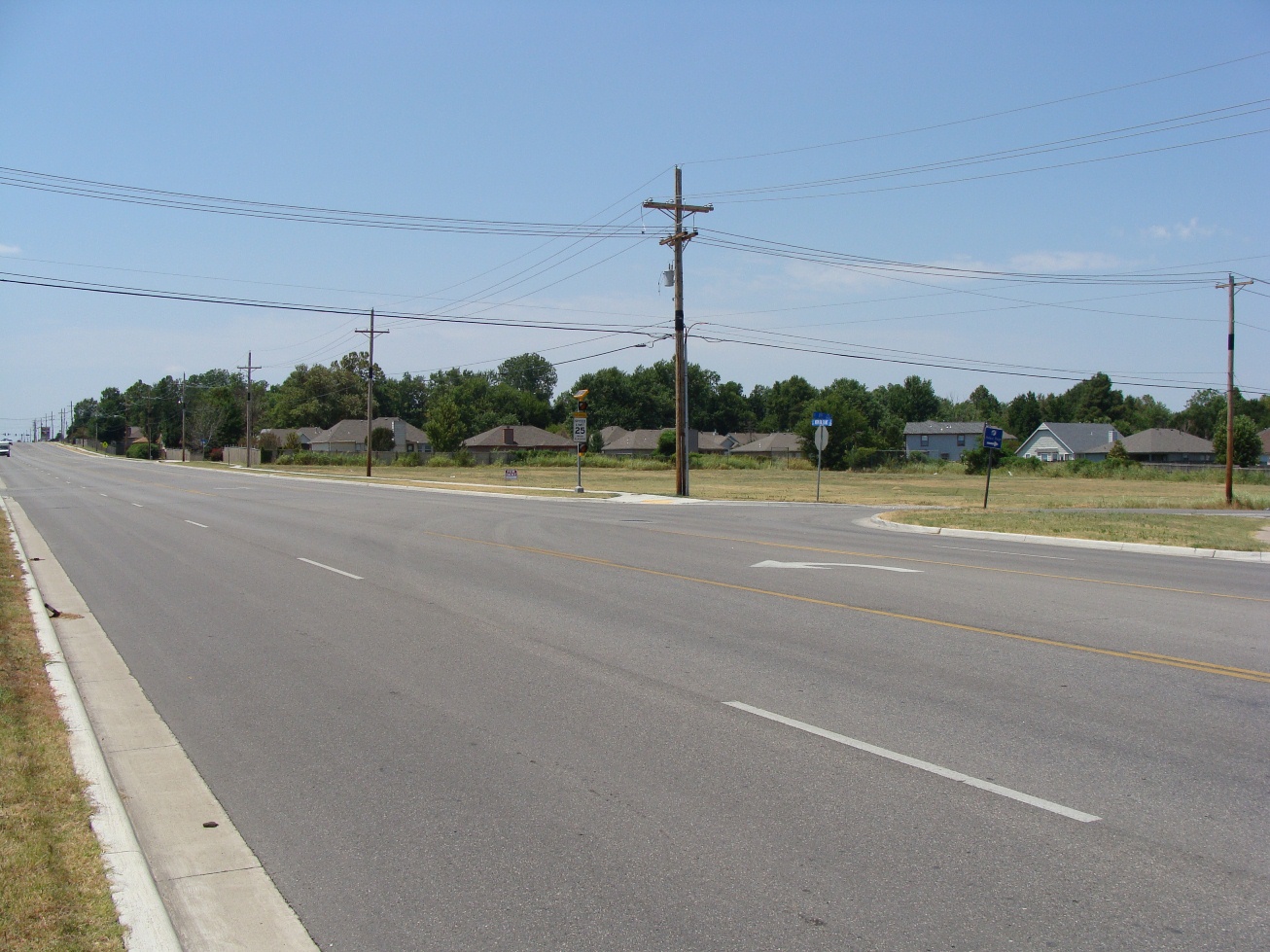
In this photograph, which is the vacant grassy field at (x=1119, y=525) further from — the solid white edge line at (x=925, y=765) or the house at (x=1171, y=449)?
the house at (x=1171, y=449)

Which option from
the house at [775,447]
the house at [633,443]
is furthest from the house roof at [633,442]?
the house at [775,447]

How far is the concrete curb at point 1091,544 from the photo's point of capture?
63.7 feet

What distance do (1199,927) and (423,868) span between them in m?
3.34

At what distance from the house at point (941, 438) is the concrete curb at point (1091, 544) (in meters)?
108

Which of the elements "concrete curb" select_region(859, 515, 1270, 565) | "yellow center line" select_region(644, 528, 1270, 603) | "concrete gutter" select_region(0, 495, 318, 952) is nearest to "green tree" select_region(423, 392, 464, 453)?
"concrete curb" select_region(859, 515, 1270, 565)

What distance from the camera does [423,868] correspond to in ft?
15.4

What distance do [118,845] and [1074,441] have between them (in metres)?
122

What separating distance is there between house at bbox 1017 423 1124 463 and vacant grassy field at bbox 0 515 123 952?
116950 millimetres

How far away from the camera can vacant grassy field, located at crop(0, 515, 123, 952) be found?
3.90 metres

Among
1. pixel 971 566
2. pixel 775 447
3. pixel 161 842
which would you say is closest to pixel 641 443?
pixel 775 447

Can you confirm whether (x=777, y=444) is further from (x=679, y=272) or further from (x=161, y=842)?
(x=161, y=842)

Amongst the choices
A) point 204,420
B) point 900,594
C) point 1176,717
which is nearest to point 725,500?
point 900,594

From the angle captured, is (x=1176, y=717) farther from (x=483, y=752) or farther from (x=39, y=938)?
(x=39, y=938)

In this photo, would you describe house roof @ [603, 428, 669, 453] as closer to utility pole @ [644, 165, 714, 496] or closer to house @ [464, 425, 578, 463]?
house @ [464, 425, 578, 463]
